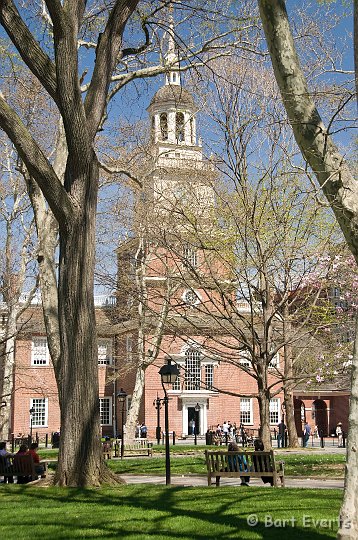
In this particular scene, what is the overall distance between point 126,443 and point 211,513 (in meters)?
22.4

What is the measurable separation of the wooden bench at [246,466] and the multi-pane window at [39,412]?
35302 millimetres

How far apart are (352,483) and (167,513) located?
3244mm

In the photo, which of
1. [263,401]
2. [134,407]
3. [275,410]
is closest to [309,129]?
[263,401]

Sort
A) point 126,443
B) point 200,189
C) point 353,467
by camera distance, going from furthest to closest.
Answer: point 126,443, point 200,189, point 353,467

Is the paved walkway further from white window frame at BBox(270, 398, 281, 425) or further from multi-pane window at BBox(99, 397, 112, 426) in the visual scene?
white window frame at BBox(270, 398, 281, 425)

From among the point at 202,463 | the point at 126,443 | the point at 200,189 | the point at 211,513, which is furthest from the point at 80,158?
the point at 126,443

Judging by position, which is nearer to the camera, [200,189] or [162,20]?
[162,20]

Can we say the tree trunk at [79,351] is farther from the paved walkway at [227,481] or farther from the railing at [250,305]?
the railing at [250,305]

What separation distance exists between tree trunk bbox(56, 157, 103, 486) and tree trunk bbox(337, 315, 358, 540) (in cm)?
594

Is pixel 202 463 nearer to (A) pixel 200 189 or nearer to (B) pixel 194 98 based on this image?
(A) pixel 200 189

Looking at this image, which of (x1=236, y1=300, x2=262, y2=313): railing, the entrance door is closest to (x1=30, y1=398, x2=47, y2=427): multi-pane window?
the entrance door

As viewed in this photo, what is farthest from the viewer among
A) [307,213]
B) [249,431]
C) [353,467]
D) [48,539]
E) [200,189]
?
[249,431]

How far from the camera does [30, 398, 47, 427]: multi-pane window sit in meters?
46.4

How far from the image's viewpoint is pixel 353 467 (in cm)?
555
